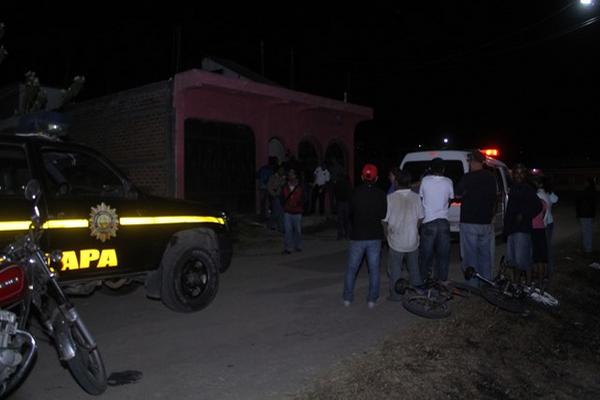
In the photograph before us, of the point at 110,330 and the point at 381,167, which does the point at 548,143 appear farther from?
the point at 110,330

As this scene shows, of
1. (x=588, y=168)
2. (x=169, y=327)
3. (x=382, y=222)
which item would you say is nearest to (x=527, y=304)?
(x=382, y=222)

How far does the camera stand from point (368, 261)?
7180mm

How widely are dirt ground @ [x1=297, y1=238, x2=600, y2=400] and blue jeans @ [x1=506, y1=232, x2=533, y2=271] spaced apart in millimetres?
684

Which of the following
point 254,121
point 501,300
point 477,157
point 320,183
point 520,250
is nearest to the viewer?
point 501,300

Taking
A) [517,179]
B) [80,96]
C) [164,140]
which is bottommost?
[517,179]

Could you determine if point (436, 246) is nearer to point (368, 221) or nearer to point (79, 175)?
point (368, 221)

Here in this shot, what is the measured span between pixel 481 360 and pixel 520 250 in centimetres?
289

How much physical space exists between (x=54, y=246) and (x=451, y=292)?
4622 mm

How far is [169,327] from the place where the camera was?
6.41 m

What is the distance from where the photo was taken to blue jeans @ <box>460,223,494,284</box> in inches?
295

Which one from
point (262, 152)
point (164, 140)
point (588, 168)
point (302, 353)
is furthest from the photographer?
point (588, 168)

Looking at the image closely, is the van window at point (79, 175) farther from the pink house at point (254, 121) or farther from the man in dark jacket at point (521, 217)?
the pink house at point (254, 121)

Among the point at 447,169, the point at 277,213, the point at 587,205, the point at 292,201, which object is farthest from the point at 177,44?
the point at 587,205

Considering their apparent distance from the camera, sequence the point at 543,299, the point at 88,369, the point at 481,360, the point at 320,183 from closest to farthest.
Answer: the point at 88,369 → the point at 481,360 → the point at 543,299 → the point at 320,183
